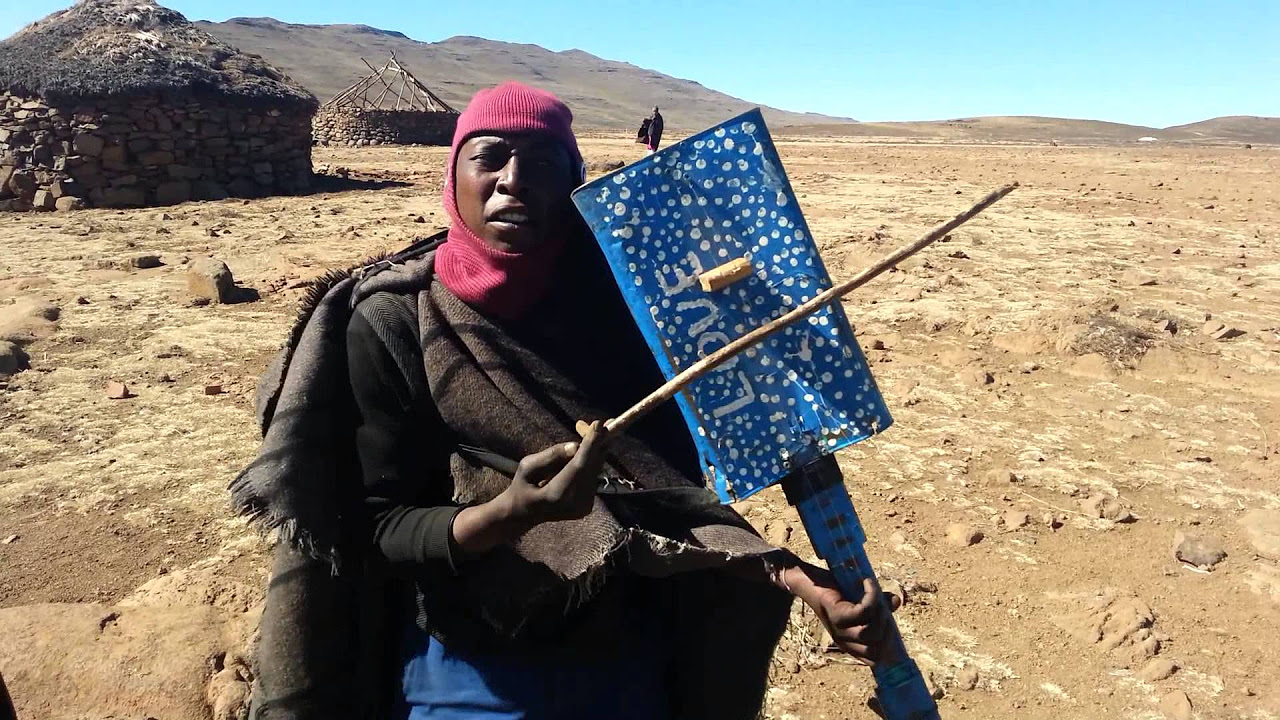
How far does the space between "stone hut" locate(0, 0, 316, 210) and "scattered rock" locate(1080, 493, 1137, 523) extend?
1284 centimetres

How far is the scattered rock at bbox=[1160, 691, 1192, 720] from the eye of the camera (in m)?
2.48

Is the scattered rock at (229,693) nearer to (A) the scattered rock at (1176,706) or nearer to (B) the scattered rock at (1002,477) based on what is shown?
(A) the scattered rock at (1176,706)

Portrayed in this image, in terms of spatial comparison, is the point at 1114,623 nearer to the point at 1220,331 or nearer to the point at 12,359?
the point at 1220,331

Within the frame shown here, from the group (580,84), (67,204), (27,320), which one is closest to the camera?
(27,320)

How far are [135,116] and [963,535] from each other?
13.3m

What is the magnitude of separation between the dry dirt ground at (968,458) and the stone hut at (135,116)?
12.1ft

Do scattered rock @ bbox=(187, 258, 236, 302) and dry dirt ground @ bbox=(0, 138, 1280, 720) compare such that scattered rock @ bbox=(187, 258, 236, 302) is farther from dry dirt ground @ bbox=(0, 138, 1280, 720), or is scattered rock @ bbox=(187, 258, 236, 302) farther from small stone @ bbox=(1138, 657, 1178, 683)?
small stone @ bbox=(1138, 657, 1178, 683)

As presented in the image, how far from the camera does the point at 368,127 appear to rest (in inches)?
954

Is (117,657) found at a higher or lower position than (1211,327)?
lower

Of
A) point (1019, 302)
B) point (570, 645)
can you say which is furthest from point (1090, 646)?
point (1019, 302)

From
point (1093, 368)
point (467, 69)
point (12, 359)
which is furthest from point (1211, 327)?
point (467, 69)

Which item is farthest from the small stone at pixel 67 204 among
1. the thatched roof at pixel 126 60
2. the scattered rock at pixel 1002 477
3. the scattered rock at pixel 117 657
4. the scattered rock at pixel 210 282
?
the scattered rock at pixel 1002 477

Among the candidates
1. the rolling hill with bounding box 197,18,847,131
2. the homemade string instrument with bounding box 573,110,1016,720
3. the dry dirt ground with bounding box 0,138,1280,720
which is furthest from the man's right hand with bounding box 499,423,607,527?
the rolling hill with bounding box 197,18,847,131

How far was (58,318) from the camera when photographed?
6105 millimetres
